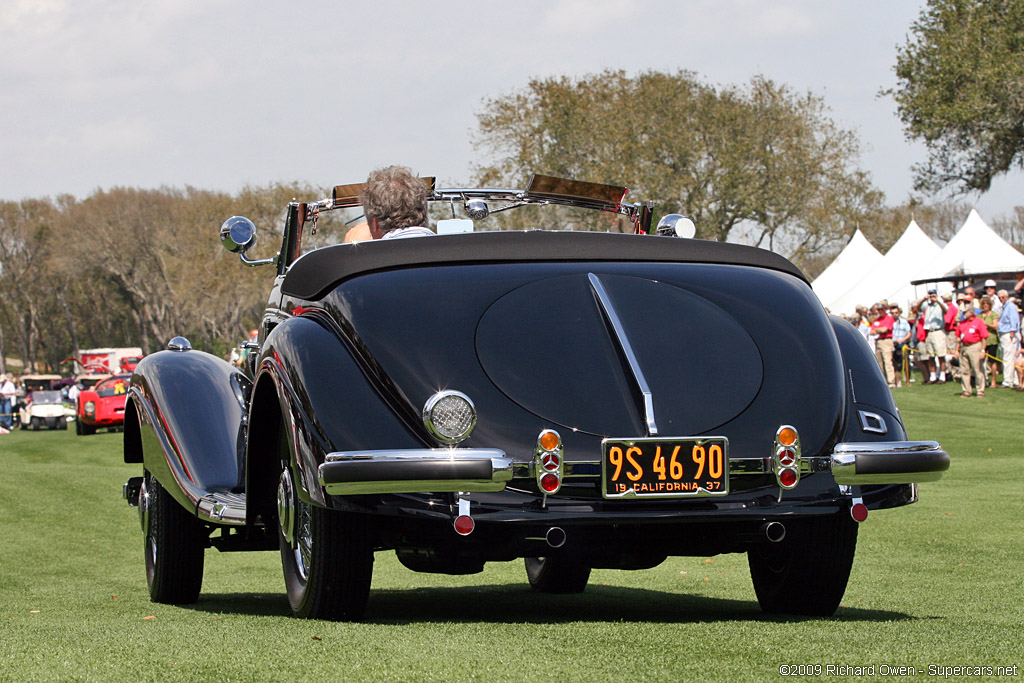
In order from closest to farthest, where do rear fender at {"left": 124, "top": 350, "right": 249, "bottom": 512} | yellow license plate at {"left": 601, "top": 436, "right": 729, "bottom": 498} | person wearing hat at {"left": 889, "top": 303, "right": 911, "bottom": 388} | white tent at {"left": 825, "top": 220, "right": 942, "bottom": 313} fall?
1. yellow license plate at {"left": 601, "top": 436, "right": 729, "bottom": 498}
2. rear fender at {"left": 124, "top": 350, "right": 249, "bottom": 512}
3. person wearing hat at {"left": 889, "top": 303, "right": 911, "bottom": 388}
4. white tent at {"left": 825, "top": 220, "right": 942, "bottom": 313}

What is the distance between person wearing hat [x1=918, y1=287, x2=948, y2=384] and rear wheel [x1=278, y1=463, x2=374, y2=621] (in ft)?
76.8

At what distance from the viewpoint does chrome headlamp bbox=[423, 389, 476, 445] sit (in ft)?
12.5

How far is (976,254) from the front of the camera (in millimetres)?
33406

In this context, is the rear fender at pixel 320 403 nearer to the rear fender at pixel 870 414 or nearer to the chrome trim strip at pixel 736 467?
the chrome trim strip at pixel 736 467

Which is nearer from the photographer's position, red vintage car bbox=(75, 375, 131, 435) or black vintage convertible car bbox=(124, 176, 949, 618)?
black vintage convertible car bbox=(124, 176, 949, 618)

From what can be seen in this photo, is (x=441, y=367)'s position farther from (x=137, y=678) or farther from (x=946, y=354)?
(x=946, y=354)

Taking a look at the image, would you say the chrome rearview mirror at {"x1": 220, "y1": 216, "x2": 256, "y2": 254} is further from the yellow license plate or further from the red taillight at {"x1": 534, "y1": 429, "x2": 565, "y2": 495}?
the yellow license plate

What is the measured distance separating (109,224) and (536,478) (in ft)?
246

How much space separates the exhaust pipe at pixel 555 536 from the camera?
12.6 feet

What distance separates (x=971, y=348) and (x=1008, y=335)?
1102 mm

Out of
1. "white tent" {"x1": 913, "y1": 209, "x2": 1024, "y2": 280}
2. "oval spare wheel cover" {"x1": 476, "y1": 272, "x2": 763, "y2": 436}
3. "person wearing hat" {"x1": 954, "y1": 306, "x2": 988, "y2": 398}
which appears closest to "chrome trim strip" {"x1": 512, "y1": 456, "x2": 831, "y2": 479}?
"oval spare wheel cover" {"x1": 476, "y1": 272, "x2": 763, "y2": 436}

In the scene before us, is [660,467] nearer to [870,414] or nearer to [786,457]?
[786,457]

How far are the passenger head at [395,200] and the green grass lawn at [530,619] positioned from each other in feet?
5.16

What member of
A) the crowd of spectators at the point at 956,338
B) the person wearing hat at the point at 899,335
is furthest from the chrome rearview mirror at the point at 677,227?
the person wearing hat at the point at 899,335
